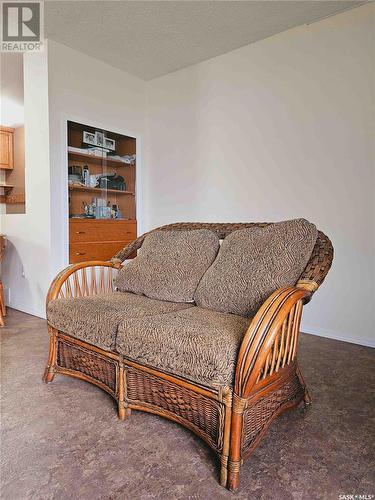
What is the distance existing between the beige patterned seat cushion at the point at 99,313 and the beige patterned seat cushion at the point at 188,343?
0.25 feet

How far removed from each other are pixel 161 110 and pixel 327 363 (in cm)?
303

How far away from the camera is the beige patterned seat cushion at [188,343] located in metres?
1.21

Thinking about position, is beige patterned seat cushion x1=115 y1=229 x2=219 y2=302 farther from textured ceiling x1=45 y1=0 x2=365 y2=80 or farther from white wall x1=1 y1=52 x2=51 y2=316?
textured ceiling x1=45 y1=0 x2=365 y2=80

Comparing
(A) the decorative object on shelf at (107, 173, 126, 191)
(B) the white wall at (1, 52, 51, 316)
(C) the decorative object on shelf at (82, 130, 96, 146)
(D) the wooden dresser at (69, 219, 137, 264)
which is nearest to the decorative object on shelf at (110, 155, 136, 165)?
(A) the decorative object on shelf at (107, 173, 126, 191)

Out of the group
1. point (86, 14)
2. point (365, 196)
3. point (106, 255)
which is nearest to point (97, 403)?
point (106, 255)

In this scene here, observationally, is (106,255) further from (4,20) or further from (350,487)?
(350,487)

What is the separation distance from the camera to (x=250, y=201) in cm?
321

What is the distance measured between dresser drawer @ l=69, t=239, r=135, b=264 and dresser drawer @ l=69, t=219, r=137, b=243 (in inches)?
1.7

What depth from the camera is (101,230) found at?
11.8 ft

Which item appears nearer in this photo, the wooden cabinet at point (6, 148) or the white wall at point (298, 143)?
the white wall at point (298, 143)

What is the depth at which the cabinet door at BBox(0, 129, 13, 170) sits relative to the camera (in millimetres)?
5016

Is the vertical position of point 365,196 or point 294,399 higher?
point 365,196

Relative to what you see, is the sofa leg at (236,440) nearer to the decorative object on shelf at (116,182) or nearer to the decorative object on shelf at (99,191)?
the decorative object on shelf at (99,191)

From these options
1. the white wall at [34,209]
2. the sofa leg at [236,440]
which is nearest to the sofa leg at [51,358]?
the sofa leg at [236,440]
